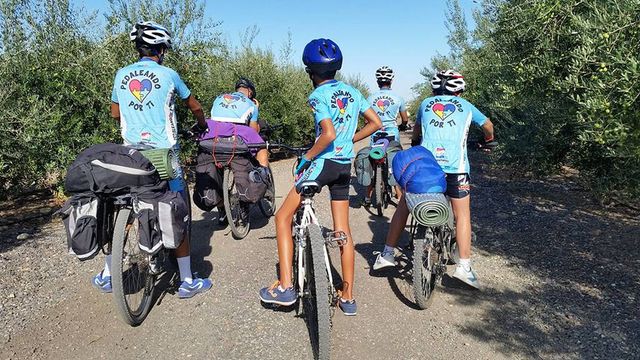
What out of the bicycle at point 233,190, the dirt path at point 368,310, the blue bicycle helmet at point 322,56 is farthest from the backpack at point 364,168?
the blue bicycle helmet at point 322,56

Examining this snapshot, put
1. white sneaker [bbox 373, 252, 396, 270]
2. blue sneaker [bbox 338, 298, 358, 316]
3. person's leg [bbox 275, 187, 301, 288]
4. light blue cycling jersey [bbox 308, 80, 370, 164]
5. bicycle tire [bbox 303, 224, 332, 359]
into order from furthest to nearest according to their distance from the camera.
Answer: white sneaker [bbox 373, 252, 396, 270], blue sneaker [bbox 338, 298, 358, 316], person's leg [bbox 275, 187, 301, 288], light blue cycling jersey [bbox 308, 80, 370, 164], bicycle tire [bbox 303, 224, 332, 359]

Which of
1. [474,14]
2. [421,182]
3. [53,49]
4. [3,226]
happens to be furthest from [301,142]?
[421,182]

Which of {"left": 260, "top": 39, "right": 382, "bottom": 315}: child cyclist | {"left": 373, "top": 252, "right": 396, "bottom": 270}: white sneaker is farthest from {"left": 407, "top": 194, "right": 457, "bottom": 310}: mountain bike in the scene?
{"left": 260, "top": 39, "right": 382, "bottom": 315}: child cyclist

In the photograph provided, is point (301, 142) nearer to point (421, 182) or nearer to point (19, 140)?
point (19, 140)

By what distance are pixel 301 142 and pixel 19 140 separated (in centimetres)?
933

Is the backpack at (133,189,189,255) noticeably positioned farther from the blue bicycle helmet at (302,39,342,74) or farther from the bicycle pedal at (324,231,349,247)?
the blue bicycle helmet at (302,39,342,74)

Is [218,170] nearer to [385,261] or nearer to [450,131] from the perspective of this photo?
[385,261]

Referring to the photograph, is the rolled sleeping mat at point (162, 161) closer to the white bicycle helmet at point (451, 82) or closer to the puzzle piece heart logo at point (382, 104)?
the white bicycle helmet at point (451, 82)

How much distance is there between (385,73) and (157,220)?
4523mm

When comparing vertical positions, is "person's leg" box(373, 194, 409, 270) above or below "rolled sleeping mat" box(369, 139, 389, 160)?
below

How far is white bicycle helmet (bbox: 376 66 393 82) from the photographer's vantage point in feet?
22.7

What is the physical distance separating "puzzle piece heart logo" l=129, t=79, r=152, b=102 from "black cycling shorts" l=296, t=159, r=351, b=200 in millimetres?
1495

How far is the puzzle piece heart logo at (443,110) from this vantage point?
4133 mm

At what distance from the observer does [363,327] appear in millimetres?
3648
